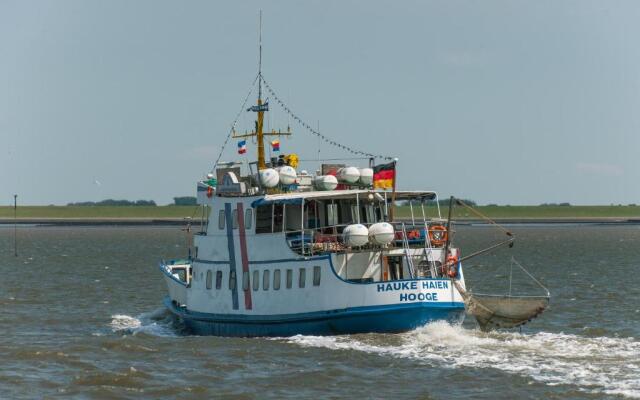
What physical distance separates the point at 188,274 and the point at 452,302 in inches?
655

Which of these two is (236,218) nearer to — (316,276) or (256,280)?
(256,280)

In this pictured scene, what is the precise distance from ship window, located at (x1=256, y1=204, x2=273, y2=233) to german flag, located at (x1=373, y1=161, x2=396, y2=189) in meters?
4.06

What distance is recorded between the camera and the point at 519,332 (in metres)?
38.8

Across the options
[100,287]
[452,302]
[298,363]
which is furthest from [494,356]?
[100,287]

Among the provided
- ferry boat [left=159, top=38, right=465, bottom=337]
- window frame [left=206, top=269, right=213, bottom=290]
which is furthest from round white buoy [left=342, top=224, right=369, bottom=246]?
window frame [left=206, top=269, right=213, bottom=290]

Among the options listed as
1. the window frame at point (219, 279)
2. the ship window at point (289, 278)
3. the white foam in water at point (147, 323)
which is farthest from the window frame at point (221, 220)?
the white foam in water at point (147, 323)

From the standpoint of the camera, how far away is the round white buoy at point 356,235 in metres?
36.1

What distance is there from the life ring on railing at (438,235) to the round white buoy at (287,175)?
541cm

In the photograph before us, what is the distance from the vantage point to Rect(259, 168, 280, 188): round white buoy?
129 feet

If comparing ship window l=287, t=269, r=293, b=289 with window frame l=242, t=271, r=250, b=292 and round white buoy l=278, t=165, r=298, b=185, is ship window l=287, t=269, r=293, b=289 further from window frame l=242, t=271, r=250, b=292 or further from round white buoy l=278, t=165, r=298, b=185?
round white buoy l=278, t=165, r=298, b=185

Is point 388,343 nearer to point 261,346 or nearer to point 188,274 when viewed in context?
point 261,346

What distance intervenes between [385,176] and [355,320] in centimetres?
540

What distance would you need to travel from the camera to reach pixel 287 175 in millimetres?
39656

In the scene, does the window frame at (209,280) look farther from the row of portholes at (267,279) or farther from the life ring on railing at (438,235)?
the life ring on railing at (438,235)
